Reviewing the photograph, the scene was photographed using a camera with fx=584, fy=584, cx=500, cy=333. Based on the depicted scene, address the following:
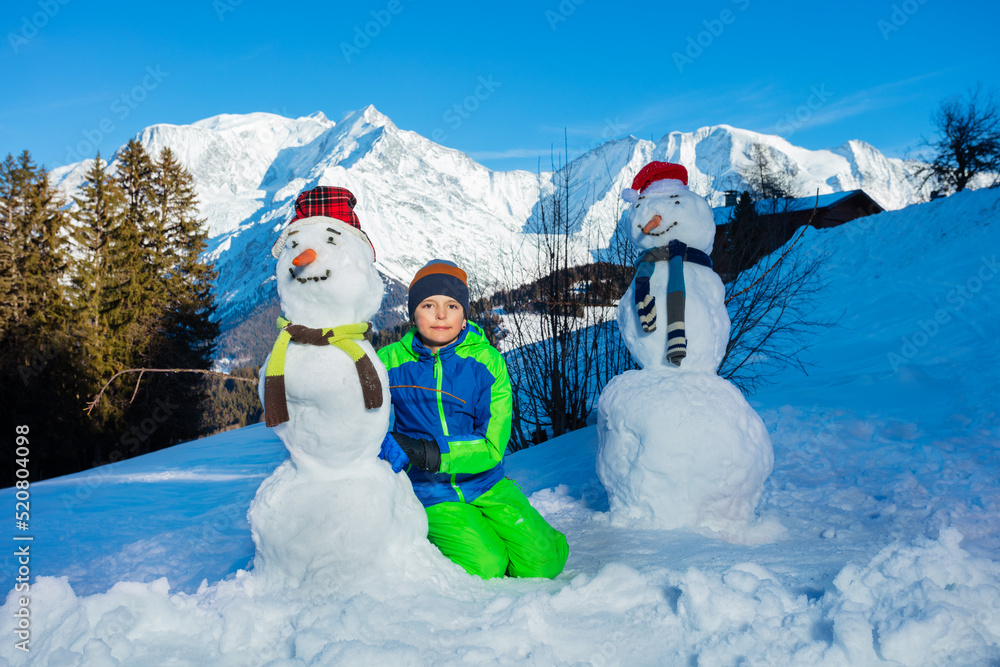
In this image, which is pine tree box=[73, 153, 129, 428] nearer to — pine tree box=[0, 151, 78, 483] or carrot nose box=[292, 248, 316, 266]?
pine tree box=[0, 151, 78, 483]

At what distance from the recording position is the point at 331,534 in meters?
1.99

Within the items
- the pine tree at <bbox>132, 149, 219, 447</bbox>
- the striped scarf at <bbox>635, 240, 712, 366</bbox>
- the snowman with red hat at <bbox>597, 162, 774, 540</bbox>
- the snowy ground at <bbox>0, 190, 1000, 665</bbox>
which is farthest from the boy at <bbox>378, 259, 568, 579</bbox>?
the pine tree at <bbox>132, 149, 219, 447</bbox>

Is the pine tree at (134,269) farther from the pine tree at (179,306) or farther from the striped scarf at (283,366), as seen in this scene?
the striped scarf at (283,366)

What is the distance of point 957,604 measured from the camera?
1594 millimetres

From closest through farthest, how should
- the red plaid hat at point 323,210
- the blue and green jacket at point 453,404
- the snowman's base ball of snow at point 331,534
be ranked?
the snowman's base ball of snow at point 331,534 < the red plaid hat at point 323,210 < the blue and green jacket at point 453,404

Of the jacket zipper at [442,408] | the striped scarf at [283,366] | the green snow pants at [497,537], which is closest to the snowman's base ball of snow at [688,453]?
the green snow pants at [497,537]

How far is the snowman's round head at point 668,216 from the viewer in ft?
10.2

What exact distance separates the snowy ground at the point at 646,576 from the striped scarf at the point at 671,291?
93 centimetres

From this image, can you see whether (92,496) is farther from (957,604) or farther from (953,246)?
(953,246)

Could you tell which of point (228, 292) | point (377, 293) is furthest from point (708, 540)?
point (228, 292)

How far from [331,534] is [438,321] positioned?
40.0 inches

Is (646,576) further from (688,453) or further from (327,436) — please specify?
(327,436)

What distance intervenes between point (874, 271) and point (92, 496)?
16497 mm

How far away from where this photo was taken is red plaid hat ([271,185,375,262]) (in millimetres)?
2174
